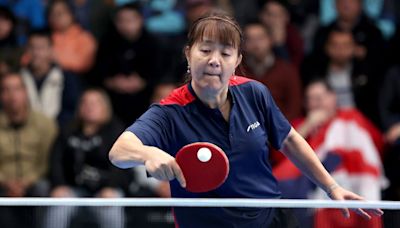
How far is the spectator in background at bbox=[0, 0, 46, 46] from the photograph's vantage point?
10.5 metres

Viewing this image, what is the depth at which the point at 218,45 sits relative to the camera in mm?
5062

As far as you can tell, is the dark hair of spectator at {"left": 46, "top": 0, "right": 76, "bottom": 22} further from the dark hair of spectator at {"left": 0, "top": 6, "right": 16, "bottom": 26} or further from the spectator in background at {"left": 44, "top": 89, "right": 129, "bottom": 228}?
the spectator in background at {"left": 44, "top": 89, "right": 129, "bottom": 228}

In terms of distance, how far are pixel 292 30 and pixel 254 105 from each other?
4859mm

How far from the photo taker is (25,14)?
34.8 feet

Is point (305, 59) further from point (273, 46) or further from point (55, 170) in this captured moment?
point (55, 170)

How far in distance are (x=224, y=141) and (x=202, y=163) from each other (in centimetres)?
61

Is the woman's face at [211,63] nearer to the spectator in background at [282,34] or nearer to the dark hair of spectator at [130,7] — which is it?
the spectator in background at [282,34]

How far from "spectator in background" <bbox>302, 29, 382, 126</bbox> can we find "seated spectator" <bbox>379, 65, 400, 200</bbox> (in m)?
0.10

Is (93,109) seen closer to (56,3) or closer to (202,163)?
(56,3)

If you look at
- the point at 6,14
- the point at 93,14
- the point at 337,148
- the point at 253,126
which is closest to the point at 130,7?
the point at 93,14

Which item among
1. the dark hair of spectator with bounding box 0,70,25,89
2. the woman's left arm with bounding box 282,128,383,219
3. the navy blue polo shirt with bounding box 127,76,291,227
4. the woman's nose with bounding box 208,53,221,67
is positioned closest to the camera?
the woman's nose with bounding box 208,53,221,67

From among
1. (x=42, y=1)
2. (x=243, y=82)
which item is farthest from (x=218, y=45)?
(x=42, y=1)

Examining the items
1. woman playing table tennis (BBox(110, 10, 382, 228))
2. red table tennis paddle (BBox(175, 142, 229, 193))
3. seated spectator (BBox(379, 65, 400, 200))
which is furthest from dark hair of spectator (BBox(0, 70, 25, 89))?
red table tennis paddle (BBox(175, 142, 229, 193))

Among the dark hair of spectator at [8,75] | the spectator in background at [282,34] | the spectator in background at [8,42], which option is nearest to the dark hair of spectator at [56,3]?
the spectator in background at [8,42]
